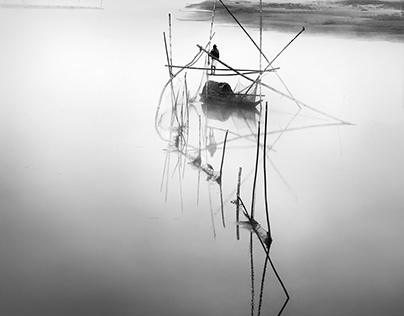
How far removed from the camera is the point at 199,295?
1987mm

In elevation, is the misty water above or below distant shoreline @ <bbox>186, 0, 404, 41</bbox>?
below

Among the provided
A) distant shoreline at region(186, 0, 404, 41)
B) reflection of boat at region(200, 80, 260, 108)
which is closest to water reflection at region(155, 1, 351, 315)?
reflection of boat at region(200, 80, 260, 108)

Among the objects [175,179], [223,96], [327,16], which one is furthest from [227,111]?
[327,16]

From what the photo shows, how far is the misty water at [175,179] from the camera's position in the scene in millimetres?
2029

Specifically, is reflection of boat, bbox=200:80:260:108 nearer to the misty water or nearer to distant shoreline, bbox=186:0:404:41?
the misty water

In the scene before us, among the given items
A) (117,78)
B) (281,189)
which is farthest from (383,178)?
(117,78)

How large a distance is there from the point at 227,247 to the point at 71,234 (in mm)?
637

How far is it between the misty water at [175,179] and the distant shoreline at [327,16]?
0.50ft

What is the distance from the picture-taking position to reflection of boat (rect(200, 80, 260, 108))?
12.0ft

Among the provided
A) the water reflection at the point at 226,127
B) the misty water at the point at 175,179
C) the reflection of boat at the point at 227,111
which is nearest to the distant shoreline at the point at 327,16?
the misty water at the point at 175,179

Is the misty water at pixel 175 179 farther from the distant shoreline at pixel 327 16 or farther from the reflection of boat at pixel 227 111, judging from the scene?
the distant shoreline at pixel 327 16

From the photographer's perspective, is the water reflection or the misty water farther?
the water reflection

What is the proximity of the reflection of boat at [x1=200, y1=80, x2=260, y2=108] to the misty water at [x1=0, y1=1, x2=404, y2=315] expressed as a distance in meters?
0.13

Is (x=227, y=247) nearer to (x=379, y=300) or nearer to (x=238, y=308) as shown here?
(x=238, y=308)
